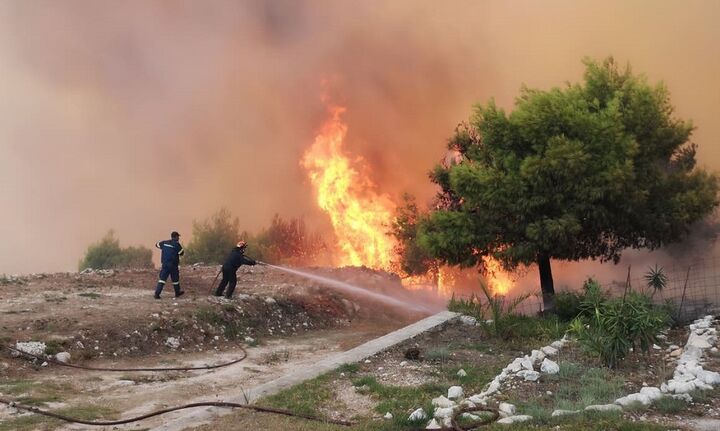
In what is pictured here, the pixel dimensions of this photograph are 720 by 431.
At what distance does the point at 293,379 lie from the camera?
28.3 ft

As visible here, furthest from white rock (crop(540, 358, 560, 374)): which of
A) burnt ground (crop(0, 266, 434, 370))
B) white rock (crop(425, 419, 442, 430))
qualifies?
burnt ground (crop(0, 266, 434, 370))

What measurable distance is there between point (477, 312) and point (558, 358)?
3.27 metres

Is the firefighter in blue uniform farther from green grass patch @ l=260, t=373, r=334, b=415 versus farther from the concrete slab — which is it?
the concrete slab

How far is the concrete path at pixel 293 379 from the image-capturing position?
22.1ft

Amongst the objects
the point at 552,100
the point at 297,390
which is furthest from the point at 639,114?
the point at 297,390

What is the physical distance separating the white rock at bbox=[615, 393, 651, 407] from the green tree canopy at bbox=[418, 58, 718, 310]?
837cm

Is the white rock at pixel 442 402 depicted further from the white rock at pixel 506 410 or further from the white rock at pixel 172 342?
the white rock at pixel 172 342

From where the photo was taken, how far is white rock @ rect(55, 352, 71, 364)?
10.9m

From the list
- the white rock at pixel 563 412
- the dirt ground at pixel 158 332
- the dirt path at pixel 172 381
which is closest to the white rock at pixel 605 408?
the white rock at pixel 563 412

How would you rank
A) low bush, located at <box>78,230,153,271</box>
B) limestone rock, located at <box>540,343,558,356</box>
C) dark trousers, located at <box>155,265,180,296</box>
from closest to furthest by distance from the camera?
limestone rock, located at <box>540,343,558,356</box> < dark trousers, located at <box>155,265,180,296</box> < low bush, located at <box>78,230,153,271</box>

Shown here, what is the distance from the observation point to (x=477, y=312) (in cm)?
1209

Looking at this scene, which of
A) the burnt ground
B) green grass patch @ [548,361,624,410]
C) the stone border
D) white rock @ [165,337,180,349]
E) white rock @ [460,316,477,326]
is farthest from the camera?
white rock @ [460,316,477,326]

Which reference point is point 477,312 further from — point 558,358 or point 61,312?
point 61,312

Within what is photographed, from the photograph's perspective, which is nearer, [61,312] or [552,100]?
[61,312]
